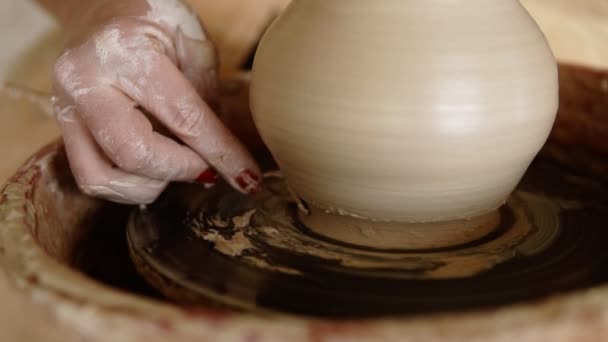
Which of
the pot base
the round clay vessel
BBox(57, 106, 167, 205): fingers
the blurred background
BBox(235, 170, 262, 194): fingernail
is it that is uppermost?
the round clay vessel

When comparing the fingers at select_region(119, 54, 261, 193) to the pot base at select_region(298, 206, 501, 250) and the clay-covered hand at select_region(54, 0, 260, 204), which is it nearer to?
the clay-covered hand at select_region(54, 0, 260, 204)

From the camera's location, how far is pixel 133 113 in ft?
2.79

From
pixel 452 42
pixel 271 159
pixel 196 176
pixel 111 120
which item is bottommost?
pixel 271 159

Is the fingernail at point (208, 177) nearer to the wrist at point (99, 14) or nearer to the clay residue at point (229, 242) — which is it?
the clay residue at point (229, 242)

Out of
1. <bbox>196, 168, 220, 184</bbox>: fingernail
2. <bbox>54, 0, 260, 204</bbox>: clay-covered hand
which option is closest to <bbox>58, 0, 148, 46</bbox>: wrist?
<bbox>54, 0, 260, 204</bbox>: clay-covered hand

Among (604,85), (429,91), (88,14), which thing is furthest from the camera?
(604,85)

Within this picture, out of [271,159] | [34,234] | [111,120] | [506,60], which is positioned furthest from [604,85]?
[34,234]

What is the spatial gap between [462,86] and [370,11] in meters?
0.13

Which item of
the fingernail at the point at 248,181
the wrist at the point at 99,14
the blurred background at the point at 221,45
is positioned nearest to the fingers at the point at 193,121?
the fingernail at the point at 248,181

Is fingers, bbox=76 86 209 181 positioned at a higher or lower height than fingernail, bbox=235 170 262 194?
higher

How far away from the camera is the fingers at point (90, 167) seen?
2.89 feet

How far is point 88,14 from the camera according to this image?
3.14 ft

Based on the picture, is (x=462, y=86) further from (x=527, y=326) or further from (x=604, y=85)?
(x=604, y=85)

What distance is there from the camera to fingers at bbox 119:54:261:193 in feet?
2.84
